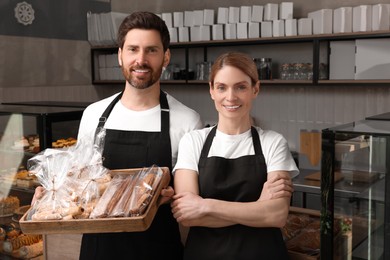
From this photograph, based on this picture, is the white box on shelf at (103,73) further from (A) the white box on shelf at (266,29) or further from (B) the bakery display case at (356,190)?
(B) the bakery display case at (356,190)

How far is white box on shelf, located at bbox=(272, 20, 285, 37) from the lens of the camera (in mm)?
4477

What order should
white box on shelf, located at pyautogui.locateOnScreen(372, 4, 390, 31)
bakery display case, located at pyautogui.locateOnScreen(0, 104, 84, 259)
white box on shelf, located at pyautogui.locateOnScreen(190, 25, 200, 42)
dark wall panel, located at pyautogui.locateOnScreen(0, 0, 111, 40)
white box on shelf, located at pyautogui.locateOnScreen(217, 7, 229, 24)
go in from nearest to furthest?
bakery display case, located at pyautogui.locateOnScreen(0, 104, 84, 259) < white box on shelf, located at pyautogui.locateOnScreen(372, 4, 390, 31) < dark wall panel, located at pyautogui.locateOnScreen(0, 0, 111, 40) < white box on shelf, located at pyautogui.locateOnScreen(217, 7, 229, 24) < white box on shelf, located at pyautogui.locateOnScreen(190, 25, 200, 42)

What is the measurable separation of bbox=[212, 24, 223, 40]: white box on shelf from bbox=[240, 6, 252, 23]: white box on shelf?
0.26 m

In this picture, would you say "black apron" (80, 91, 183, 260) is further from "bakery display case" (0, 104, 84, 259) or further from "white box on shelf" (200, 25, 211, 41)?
"white box on shelf" (200, 25, 211, 41)

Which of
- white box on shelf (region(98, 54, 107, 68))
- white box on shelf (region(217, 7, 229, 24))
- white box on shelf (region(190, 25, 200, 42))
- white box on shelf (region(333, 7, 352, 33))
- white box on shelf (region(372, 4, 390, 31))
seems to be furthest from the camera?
white box on shelf (region(98, 54, 107, 68))

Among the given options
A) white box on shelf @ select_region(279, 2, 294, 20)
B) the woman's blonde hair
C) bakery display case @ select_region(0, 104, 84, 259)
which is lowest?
bakery display case @ select_region(0, 104, 84, 259)

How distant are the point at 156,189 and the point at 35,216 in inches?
14.4

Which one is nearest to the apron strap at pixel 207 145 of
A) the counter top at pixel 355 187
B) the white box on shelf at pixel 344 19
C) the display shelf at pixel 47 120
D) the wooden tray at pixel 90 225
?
the wooden tray at pixel 90 225

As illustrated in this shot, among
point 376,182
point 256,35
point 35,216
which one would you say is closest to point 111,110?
point 35,216

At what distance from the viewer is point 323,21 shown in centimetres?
426

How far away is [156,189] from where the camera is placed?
4.78 ft

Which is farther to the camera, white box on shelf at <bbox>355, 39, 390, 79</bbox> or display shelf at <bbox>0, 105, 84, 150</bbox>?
white box on shelf at <bbox>355, 39, 390, 79</bbox>

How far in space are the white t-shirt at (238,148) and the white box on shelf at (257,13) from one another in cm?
325

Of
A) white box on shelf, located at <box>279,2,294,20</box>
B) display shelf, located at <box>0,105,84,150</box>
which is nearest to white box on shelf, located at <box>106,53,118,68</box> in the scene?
white box on shelf, located at <box>279,2,294,20</box>
